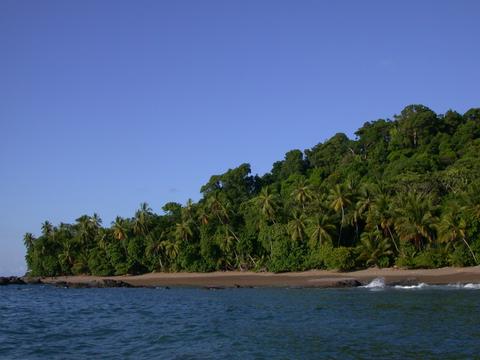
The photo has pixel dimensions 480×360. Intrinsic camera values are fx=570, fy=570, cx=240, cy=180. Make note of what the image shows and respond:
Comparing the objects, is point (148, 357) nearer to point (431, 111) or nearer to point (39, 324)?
point (39, 324)

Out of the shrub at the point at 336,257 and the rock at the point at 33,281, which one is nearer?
the shrub at the point at 336,257

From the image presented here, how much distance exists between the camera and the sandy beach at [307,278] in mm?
67750

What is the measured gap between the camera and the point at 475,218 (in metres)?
71.6

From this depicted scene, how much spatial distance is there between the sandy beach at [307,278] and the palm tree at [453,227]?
3742mm

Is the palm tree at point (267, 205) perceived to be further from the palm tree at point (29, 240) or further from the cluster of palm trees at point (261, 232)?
the palm tree at point (29, 240)

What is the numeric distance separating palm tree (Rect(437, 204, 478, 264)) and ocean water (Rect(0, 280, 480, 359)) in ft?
73.3

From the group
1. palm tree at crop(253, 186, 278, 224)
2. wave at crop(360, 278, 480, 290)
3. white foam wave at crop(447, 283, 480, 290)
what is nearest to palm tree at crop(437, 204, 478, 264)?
wave at crop(360, 278, 480, 290)

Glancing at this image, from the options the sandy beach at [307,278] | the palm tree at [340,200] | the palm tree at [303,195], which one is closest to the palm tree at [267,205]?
the palm tree at [303,195]

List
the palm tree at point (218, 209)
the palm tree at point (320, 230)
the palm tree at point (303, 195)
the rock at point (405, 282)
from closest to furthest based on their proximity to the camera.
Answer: the rock at point (405, 282) → the palm tree at point (320, 230) → the palm tree at point (303, 195) → the palm tree at point (218, 209)

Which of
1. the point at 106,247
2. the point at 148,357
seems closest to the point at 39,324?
the point at 148,357

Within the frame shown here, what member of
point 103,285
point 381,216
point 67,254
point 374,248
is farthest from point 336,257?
point 67,254

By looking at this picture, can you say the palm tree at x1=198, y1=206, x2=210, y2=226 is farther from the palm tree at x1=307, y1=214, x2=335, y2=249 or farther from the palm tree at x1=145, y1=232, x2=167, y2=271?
the palm tree at x1=307, y1=214, x2=335, y2=249

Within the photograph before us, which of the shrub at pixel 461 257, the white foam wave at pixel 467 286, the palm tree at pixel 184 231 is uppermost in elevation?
the palm tree at pixel 184 231

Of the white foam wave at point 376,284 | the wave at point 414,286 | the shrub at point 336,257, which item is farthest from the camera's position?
the shrub at point 336,257
